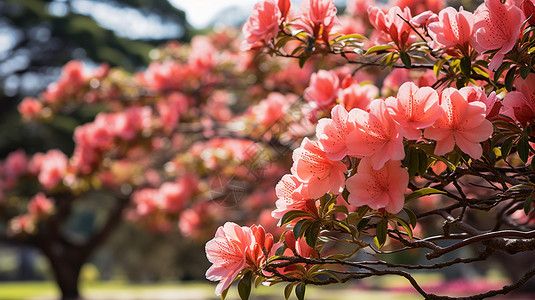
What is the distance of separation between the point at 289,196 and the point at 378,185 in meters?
0.15

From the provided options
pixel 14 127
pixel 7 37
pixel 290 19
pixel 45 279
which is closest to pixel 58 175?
pixel 290 19

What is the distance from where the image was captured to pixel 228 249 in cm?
94

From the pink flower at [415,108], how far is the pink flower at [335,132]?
7cm

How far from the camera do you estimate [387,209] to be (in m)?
0.86

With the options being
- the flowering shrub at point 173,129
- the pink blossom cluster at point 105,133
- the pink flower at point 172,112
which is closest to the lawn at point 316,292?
the flowering shrub at point 173,129

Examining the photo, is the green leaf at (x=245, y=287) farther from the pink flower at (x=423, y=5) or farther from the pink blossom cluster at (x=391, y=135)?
the pink flower at (x=423, y=5)

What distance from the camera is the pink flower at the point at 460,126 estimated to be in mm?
843

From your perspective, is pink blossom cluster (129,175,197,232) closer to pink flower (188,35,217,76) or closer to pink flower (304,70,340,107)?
pink flower (188,35,217,76)

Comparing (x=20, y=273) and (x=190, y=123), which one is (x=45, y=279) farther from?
(x=190, y=123)

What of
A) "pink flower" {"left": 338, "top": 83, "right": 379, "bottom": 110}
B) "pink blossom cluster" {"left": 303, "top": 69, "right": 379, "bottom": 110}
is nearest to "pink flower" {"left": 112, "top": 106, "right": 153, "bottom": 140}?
"pink blossom cluster" {"left": 303, "top": 69, "right": 379, "bottom": 110}

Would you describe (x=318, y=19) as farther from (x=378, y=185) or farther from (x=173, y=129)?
(x=173, y=129)

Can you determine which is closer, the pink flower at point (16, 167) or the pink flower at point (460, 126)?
the pink flower at point (460, 126)

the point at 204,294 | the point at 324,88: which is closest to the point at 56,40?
the point at 204,294

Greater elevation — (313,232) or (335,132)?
(335,132)
